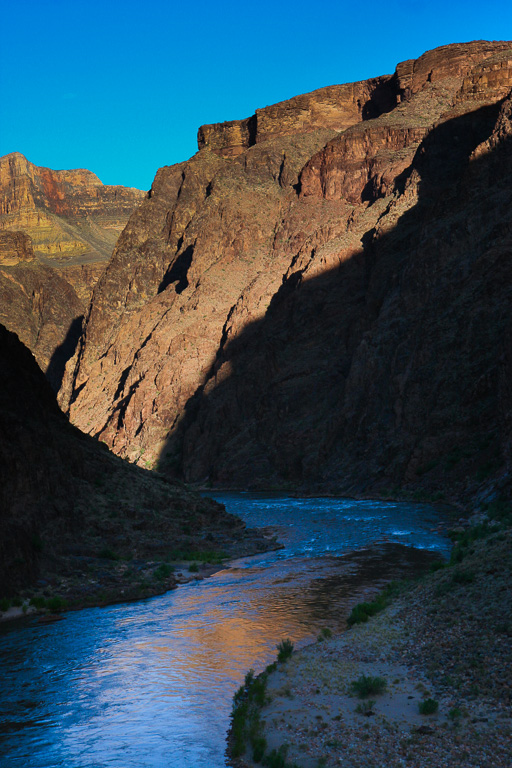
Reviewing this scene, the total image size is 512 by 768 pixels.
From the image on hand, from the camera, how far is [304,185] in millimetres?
110688

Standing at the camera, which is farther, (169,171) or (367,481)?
(169,171)

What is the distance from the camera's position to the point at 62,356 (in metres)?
186

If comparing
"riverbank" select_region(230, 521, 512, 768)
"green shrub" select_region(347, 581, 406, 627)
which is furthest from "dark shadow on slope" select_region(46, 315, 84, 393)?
"riverbank" select_region(230, 521, 512, 768)

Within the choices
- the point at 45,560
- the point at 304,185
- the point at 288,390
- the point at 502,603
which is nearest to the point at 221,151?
the point at 304,185

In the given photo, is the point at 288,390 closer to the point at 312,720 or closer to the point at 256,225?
the point at 256,225

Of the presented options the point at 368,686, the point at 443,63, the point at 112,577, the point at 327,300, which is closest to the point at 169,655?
the point at 368,686

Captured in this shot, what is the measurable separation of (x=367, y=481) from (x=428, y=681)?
45390mm

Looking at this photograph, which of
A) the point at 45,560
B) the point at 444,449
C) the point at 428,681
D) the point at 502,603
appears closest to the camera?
the point at 428,681

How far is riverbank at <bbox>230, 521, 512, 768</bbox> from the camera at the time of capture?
1112cm

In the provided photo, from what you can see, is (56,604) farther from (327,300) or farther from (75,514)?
(327,300)

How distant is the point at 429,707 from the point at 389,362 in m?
54.0

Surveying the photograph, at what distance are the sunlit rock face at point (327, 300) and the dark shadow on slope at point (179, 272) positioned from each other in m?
0.43

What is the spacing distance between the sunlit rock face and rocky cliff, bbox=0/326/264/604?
19540mm

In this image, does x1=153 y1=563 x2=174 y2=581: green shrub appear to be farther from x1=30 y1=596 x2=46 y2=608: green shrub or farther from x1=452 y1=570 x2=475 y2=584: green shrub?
x1=452 y1=570 x2=475 y2=584: green shrub
